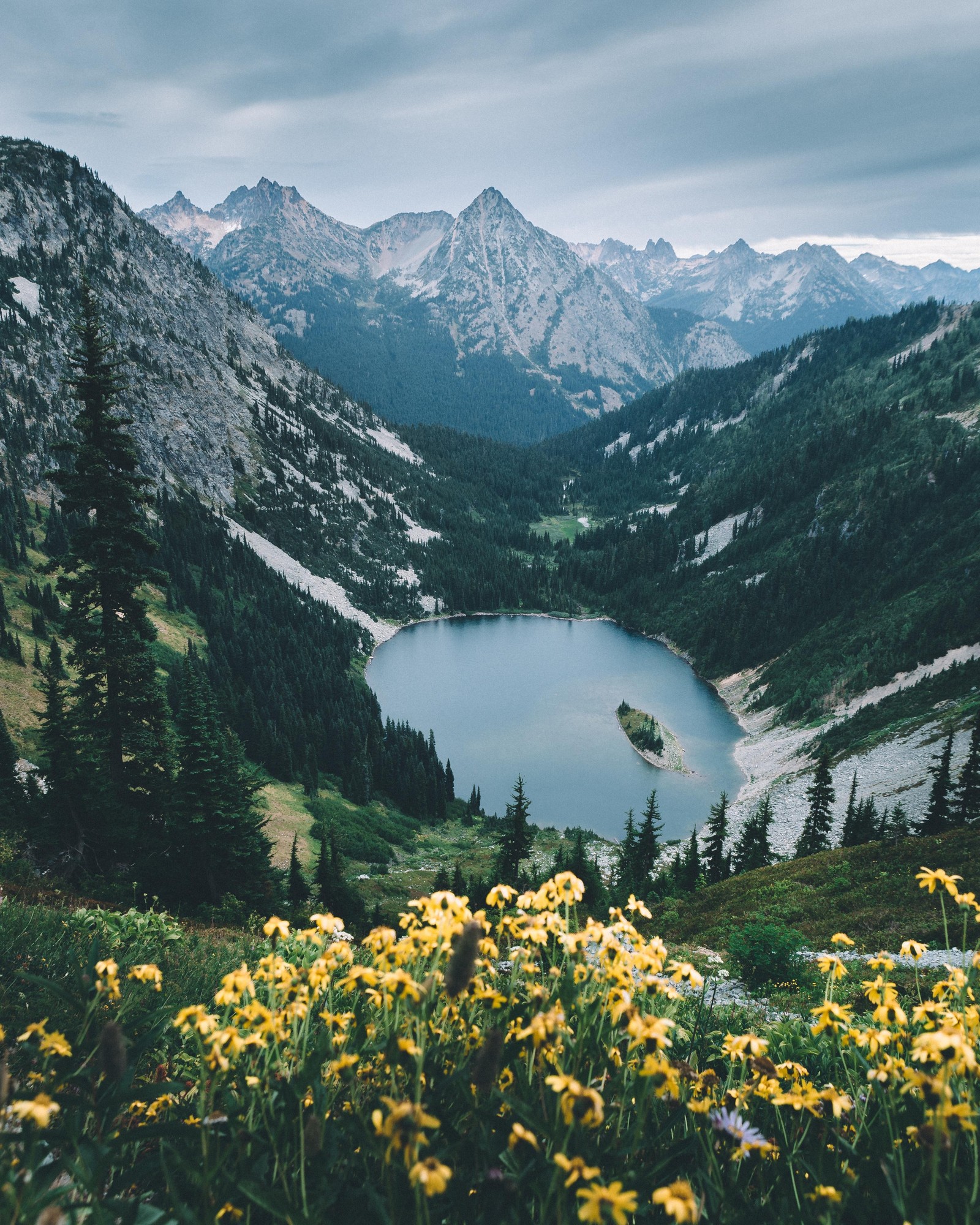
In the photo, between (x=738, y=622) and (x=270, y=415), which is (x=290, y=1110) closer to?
(x=738, y=622)

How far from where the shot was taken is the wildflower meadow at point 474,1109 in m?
3.02

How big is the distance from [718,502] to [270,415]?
457ft

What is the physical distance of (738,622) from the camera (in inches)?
4911

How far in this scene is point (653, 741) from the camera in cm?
8869

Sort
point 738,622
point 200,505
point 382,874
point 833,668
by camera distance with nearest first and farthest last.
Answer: point 382,874
point 833,668
point 738,622
point 200,505

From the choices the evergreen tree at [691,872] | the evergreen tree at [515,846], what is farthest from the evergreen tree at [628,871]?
the evergreen tree at [515,846]

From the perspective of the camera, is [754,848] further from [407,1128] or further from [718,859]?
[407,1128]

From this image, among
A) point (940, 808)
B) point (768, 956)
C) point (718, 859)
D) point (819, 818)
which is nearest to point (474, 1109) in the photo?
point (768, 956)

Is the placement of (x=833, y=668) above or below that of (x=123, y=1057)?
above

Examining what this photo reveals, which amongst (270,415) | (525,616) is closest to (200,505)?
(270,415)

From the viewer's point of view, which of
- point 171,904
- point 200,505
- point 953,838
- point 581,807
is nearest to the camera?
point 171,904

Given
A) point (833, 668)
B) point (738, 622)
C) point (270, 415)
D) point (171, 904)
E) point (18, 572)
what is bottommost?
point (171, 904)

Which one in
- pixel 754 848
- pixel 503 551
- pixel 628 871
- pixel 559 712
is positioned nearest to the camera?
pixel 754 848

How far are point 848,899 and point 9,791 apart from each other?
109 feet
